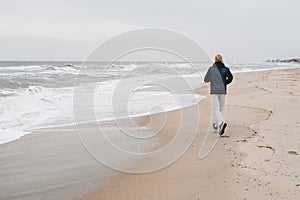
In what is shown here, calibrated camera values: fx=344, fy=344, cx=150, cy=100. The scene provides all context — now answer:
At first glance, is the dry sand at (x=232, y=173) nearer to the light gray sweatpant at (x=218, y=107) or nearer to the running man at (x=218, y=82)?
the light gray sweatpant at (x=218, y=107)

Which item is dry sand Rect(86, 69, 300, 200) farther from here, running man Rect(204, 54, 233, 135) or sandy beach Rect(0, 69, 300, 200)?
running man Rect(204, 54, 233, 135)

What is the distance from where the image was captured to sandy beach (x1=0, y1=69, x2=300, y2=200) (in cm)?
408

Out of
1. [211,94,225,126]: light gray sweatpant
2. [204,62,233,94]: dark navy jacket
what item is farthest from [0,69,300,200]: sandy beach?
[204,62,233,94]: dark navy jacket

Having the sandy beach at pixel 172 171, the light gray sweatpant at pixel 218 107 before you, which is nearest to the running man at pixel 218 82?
the light gray sweatpant at pixel 218 107

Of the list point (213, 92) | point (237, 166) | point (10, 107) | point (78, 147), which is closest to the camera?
point (237, 166)

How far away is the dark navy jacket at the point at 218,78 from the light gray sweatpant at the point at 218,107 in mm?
162

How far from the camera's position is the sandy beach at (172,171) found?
13.4 feet

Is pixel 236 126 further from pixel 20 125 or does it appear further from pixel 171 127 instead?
pixel 20 125

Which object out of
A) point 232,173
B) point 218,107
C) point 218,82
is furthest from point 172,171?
point 218,82

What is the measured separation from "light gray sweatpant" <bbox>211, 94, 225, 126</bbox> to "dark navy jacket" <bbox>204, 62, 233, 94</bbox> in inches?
6.4

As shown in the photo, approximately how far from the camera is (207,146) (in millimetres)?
6328

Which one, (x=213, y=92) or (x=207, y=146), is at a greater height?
(x=213, y=92)

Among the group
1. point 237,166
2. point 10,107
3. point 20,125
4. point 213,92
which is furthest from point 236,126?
point 10,107

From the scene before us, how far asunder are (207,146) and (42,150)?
9.91 feet
